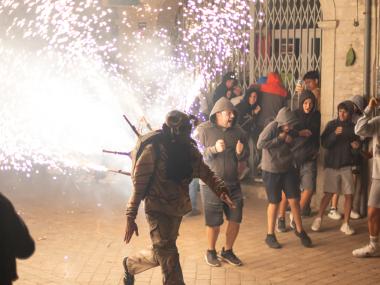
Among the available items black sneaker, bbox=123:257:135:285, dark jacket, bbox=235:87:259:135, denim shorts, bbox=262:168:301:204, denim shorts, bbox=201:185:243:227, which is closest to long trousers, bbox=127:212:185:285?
black sneaker, bbox=123:257:135:285

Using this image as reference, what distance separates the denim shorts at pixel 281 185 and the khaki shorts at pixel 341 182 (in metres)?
1.03

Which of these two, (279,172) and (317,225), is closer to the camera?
(279,172)

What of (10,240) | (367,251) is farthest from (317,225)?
(10,240)

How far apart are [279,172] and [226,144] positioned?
1.15m

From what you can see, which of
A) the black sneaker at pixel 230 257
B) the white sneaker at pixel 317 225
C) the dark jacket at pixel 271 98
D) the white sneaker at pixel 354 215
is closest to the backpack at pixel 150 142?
the black sneaker at pixel 230 257

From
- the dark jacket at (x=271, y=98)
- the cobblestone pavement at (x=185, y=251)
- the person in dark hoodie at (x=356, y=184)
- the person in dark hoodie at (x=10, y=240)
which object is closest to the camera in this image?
the person in dark hoodie at (x=10, y=240)

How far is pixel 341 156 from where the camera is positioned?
10.2 m

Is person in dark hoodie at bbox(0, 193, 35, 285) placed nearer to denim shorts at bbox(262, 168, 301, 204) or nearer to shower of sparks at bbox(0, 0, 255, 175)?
denim shorts at bbox(262, 168, 301, 204)

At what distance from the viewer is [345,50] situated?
36.8 ft

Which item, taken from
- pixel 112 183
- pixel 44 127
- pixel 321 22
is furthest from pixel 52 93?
pixel 321 22

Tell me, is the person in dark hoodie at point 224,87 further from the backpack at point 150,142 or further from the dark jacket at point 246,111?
the backpack at point 150,142

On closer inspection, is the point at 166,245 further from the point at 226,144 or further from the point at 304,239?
the point at 304,239

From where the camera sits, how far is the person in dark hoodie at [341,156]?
33.3 feet

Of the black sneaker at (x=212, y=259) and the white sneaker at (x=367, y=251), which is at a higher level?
the black sneaker at (x=212, y=259)
